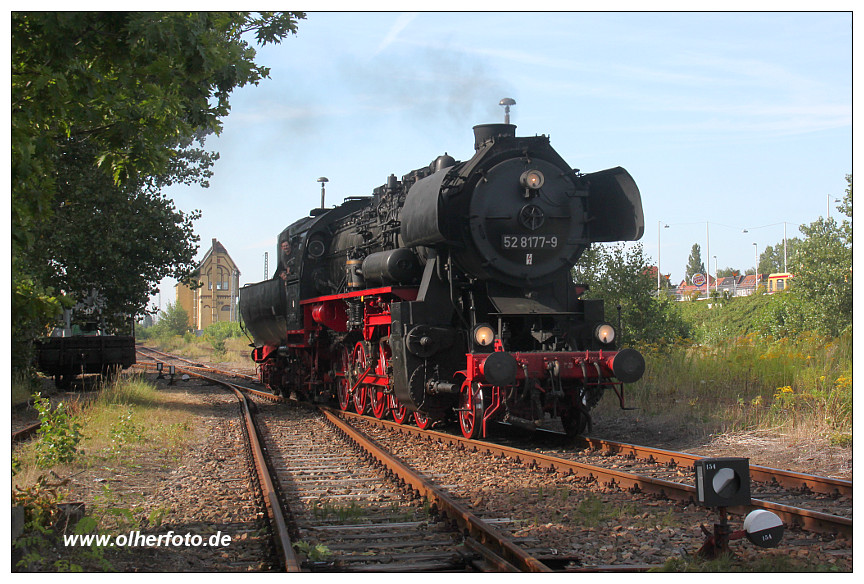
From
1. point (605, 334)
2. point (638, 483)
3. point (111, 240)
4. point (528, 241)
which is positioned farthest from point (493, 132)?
point (111, 240)

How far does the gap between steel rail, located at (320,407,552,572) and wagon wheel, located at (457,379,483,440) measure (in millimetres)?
1162

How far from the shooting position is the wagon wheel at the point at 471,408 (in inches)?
369

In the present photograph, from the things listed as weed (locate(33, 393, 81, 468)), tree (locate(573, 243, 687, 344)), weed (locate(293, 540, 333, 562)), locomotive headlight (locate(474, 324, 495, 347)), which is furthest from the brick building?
weed (locate(293, 540, 333, 562))

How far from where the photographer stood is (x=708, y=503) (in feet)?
15.9

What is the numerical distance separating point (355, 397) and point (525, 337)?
14.1 ft

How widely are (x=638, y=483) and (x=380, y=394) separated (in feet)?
19.6

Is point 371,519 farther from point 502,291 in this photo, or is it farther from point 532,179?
point 532,179

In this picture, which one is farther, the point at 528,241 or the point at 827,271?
the point at 827,271

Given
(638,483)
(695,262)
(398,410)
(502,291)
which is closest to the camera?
(638,483)

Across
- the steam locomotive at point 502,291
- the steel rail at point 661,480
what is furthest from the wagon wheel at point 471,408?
the steel rail at point 661,480

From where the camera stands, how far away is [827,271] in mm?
16641

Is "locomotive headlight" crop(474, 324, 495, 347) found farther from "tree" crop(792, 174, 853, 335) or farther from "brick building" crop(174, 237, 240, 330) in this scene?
"brick building" crop(174, 237, 240, 330)
